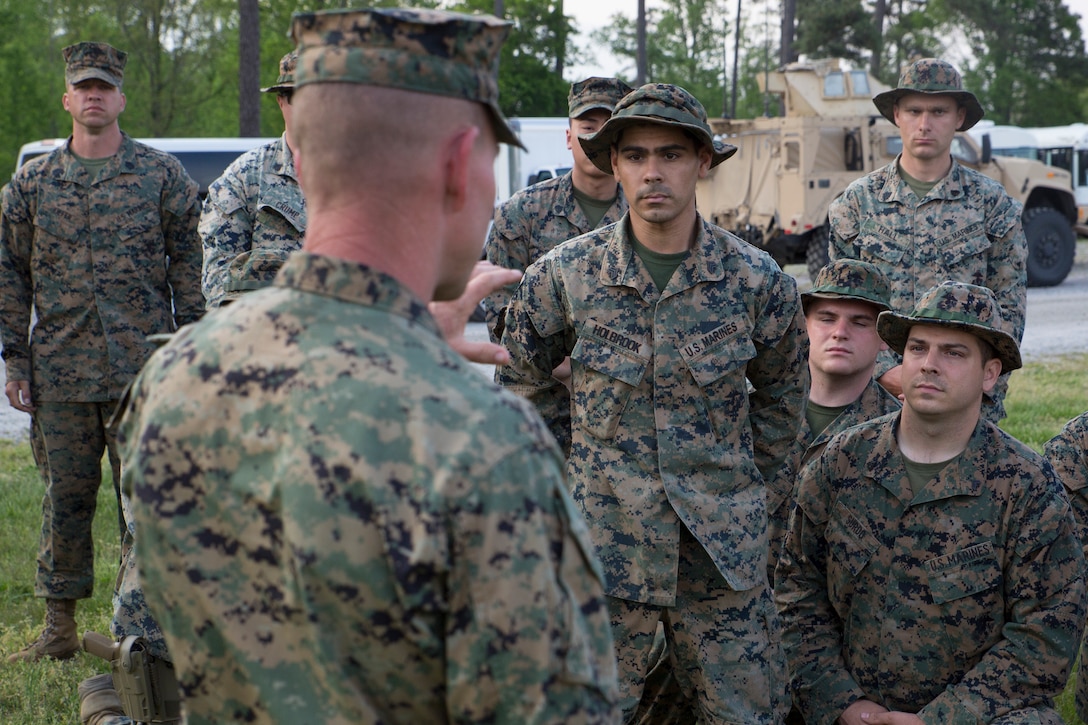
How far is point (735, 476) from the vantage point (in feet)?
12.3

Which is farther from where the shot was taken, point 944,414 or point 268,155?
point 268,155

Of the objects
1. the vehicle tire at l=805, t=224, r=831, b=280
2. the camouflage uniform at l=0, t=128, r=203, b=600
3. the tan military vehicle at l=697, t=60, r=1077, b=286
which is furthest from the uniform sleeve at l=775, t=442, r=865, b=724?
the tan military vehicle at l=697, t=60, r=1077, b=286

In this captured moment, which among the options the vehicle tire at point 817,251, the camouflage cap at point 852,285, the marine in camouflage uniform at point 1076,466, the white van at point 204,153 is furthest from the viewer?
the vehicle tire at point 817,251

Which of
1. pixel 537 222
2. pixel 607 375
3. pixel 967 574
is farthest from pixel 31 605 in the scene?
pixel 967 574

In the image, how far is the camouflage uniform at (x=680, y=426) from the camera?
12.0 ft

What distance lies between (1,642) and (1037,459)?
4205 millimetres

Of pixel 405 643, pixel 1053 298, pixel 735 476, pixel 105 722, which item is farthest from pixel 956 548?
pixel 1053 298

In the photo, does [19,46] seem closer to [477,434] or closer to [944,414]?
[944,414]

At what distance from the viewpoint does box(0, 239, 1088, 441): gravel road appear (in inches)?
391

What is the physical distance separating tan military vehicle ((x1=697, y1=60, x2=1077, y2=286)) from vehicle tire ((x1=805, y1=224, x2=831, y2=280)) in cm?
2

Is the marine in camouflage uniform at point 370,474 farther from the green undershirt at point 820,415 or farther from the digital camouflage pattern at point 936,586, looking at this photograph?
the green undershirt at point 820,415

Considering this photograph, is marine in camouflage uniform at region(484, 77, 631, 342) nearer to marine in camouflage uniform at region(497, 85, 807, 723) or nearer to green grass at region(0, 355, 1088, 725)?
marine in camouflage uniform at region(497, 85, 807, 723)

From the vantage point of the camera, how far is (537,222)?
5449mm

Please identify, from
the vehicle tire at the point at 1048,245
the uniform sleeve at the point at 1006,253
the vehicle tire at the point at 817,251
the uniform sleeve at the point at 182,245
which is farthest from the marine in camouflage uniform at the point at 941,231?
the vehicle tire at the point at 1048,245
